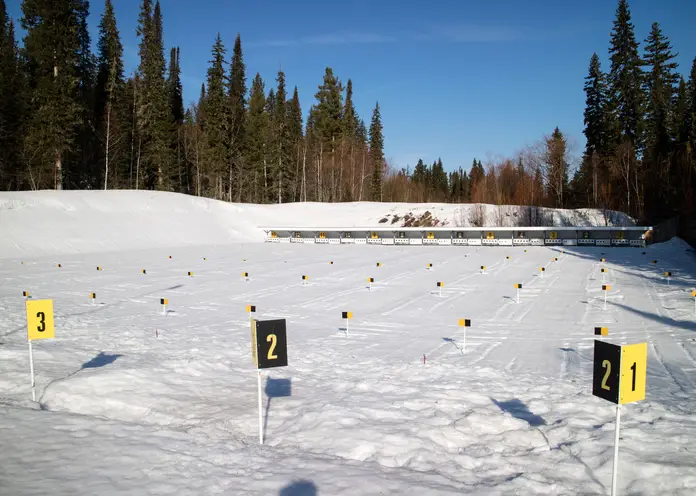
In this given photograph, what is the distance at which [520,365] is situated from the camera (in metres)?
9.05

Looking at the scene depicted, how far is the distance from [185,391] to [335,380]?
2465 millimetres

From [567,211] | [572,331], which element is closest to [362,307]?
[572,331]

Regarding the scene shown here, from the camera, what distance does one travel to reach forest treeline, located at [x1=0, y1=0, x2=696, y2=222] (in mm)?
38562

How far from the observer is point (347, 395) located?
7.18 m

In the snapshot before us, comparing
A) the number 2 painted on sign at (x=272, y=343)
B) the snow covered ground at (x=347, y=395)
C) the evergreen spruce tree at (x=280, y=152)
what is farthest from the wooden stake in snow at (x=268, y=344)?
the evergreen spruce tree at (x=280, y=152)

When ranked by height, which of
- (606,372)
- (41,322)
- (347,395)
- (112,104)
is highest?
(112,104)

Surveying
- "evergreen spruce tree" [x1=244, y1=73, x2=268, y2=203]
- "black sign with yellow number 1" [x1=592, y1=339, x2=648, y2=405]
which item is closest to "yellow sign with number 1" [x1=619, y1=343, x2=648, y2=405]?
"black sign with yellow number 1" [x1=592, y1=339, x2=648, y2=405]

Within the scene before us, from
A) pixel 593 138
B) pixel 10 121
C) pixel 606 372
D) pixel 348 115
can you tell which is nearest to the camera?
pixel 606 372

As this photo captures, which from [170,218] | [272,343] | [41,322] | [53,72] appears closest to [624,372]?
[272,343]

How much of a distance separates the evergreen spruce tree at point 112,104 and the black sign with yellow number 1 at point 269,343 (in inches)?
1845

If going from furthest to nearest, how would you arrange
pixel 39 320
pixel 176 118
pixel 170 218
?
pixel 176 118 < pixel 170 218 < pixel 39 320

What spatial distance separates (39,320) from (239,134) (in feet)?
180

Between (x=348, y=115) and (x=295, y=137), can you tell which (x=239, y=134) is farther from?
(x=348, y=115)

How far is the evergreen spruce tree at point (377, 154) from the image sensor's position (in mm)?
75875
